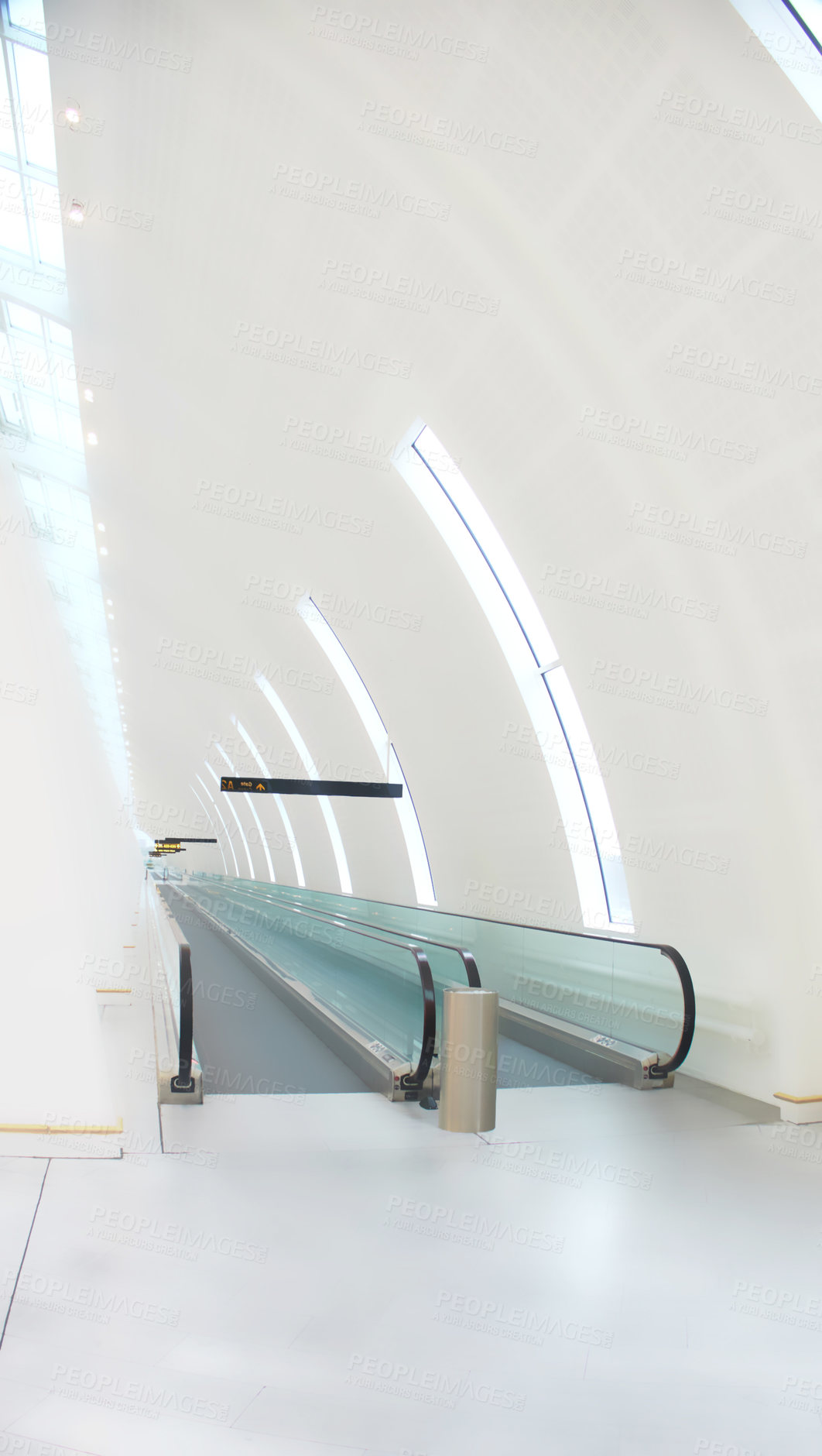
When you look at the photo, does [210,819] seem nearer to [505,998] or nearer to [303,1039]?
[303,1039]

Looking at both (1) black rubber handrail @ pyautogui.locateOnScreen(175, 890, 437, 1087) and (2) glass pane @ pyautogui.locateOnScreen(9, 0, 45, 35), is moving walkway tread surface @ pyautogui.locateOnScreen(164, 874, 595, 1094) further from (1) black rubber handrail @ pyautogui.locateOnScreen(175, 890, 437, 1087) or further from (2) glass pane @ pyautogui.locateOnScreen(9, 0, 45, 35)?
(2) glass pane @ pyautogui.locateOnScreen(9, 0, 45, 35)

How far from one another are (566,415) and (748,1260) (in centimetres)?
597

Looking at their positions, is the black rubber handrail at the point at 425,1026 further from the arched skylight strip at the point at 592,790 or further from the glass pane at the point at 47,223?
the glass pane at the point at 47,223

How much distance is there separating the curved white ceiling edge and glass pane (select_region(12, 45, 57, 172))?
5.19 meters

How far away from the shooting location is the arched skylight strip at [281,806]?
1013 inches

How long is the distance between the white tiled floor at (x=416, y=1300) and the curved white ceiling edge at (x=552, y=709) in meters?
4.88

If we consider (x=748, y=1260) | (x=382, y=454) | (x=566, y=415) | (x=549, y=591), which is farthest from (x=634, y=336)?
(x=748, y=1260)

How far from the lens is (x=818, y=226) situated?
4879mm

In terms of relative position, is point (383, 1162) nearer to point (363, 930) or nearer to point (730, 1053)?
point (730, 1053)

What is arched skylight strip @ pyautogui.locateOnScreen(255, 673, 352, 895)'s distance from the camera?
66.7ft

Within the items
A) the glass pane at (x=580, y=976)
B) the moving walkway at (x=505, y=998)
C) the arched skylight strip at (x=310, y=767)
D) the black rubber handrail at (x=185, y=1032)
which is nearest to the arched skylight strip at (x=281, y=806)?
the arched skylight strip at (x=310, y=767)

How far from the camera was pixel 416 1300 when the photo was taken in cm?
379

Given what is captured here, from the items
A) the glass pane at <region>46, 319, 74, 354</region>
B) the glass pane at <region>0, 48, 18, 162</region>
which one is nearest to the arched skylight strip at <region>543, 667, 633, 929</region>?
the glass pane at <region>46, 319, 74, 354</region>

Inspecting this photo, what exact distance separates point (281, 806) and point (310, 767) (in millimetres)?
4292
